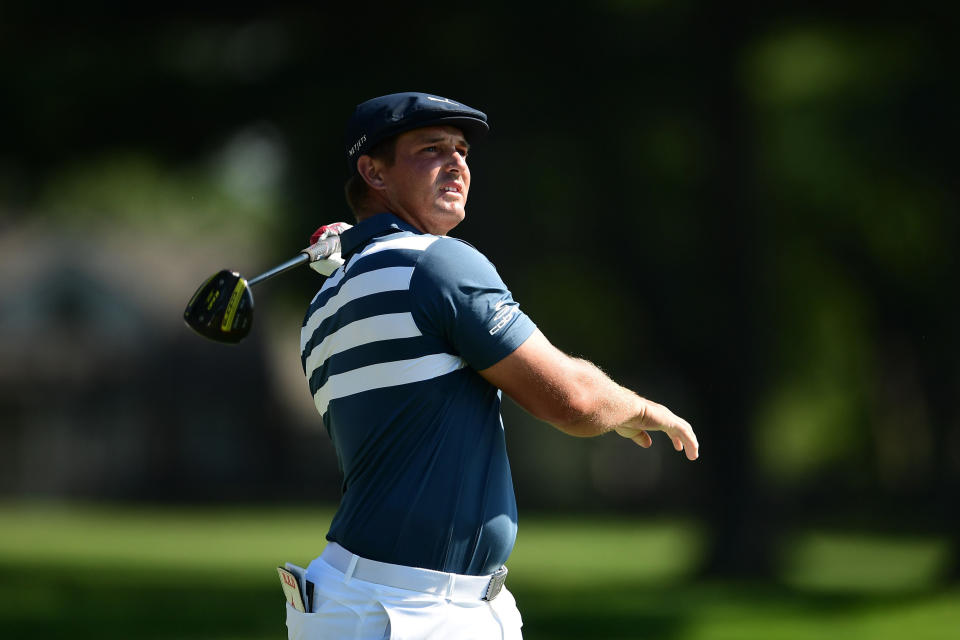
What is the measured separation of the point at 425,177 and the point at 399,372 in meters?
0.61

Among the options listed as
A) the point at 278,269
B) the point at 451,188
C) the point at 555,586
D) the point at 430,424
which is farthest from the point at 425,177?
the point at 555,586

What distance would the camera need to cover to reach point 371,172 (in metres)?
3.79

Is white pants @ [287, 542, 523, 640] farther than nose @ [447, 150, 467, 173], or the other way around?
nose @ [447, 150, 467, 173]

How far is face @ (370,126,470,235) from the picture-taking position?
374 centimetres

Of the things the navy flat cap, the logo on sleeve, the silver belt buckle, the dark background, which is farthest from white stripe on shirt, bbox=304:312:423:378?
the dark background

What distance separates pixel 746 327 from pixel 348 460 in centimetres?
1524

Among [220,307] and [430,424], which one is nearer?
[430,424]

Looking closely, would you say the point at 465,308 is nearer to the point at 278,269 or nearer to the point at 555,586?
the point at 278,269

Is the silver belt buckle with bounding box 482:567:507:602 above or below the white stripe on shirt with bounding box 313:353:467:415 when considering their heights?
below

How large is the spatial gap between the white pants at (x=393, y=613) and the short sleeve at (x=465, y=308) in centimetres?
57

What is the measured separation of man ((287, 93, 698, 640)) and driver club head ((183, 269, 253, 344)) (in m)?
0.25

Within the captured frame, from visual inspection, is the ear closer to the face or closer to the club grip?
the face

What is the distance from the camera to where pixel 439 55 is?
1645 centimetres

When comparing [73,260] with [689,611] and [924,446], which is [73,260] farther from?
[689,611]
